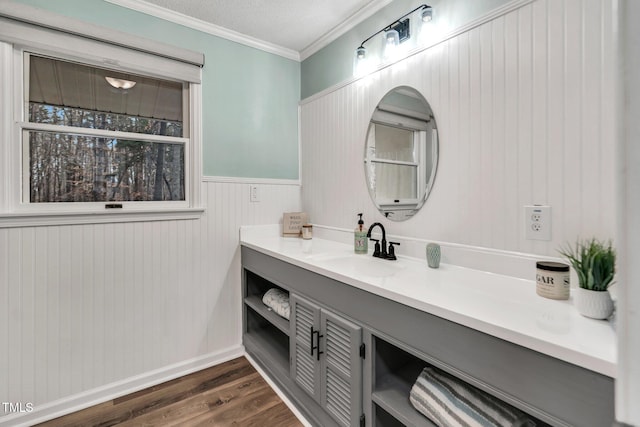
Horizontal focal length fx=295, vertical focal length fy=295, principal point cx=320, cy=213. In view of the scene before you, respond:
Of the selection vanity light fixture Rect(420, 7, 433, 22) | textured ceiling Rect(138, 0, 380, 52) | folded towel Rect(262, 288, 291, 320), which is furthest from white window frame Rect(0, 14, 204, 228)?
vanity light fixture Rect(420, 7, 433, 22)

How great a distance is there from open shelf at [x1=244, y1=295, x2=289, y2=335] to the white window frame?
2.66ft

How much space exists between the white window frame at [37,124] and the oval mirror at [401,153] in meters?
1.33

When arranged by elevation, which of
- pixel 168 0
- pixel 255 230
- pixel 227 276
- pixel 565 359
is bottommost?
pixel 227 276

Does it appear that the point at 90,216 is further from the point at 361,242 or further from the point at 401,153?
the point at 401,153

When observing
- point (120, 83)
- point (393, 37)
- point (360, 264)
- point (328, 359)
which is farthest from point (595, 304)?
point (120, 83)

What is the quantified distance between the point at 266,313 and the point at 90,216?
47.3 inches

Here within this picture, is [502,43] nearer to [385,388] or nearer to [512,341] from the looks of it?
[512,341]

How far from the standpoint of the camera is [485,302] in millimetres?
951

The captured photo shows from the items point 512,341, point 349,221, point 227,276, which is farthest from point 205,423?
point 512,341

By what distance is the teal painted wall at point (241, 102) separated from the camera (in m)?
1.98

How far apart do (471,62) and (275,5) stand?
1.28 meters

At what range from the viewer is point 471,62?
1343 mm

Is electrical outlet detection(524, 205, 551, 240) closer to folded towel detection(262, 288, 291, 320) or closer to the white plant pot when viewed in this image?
the white plant pot

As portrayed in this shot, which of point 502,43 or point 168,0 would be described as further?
point 168,0
